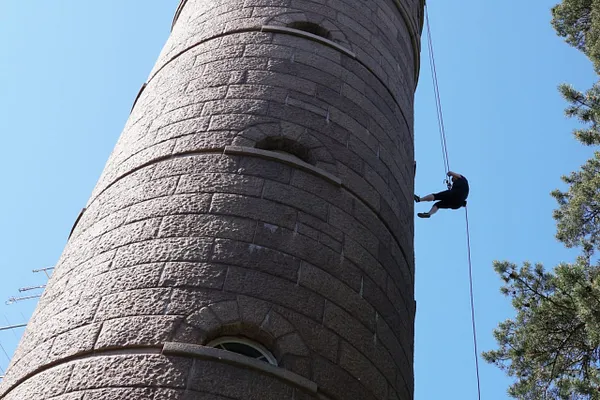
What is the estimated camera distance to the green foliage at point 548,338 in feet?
39.6

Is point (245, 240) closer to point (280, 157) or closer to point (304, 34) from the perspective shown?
point (280, 157)

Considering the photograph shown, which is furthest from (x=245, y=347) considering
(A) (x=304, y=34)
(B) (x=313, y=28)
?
(B) (x=313, y=28)

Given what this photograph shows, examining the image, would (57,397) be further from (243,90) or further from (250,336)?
(243,90)

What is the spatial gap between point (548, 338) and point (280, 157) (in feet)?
24.9

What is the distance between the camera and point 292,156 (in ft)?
25.3

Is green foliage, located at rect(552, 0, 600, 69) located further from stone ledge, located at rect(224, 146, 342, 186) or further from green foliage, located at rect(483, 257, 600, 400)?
stone ledge, located at rect(224, 146, 342, 186)

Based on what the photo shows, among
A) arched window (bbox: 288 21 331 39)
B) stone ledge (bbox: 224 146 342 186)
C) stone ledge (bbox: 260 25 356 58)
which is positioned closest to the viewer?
stone ledge (bbox: 224 146 342 186)

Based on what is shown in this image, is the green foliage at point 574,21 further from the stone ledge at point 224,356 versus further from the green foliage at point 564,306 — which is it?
the stone ledge at point 224,356

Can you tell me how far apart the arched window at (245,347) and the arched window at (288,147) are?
93.9 inches

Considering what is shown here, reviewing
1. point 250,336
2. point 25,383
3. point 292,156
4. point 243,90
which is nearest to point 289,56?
point 243,90

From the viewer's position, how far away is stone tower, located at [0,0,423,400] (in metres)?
5.79

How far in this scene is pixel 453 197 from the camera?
513 inches

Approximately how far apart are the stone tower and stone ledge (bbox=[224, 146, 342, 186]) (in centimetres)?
1

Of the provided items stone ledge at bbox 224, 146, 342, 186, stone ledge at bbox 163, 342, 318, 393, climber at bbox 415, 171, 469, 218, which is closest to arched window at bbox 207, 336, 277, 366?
stone ledge at bbox 163, 342, 318, 393
